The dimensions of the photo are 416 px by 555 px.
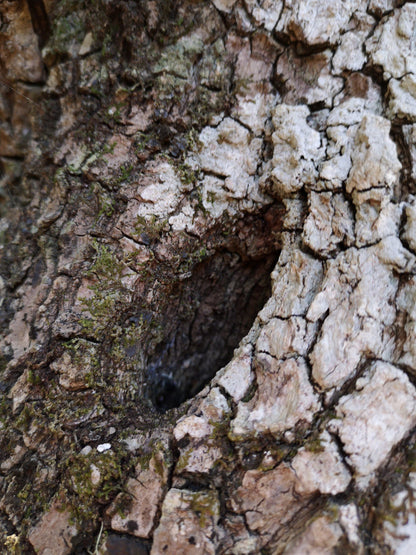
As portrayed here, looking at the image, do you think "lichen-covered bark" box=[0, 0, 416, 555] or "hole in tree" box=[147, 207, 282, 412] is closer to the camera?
"lichen-covered bark" box=[0, 0, 416, 555]

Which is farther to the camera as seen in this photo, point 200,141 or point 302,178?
point 200,141

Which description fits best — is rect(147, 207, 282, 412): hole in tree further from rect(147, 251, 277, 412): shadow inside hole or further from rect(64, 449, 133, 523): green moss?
rect(64, 449, 133, 523): green moss

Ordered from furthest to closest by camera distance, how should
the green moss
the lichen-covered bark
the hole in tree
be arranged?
the hole in tree < the green moss < the lichen-covered bark

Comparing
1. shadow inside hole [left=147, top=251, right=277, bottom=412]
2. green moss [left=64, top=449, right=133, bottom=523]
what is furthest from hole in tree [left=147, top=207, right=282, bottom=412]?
green moss [left=64, top=449, right=133, bottom=523]

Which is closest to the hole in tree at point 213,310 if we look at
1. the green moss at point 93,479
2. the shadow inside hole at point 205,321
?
the shadow inside hole at point 205,321

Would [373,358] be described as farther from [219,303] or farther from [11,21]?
[11,21]

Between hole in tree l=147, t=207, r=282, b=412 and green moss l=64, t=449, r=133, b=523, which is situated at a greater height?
hole in tree l=147, t=207, r=282, b=412

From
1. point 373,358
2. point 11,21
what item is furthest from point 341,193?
point 11,21
